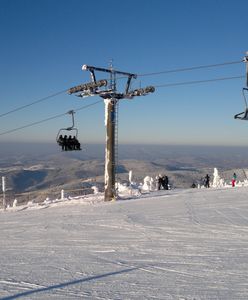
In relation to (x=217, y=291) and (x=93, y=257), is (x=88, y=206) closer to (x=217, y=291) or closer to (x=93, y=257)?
(x=93, y=257)

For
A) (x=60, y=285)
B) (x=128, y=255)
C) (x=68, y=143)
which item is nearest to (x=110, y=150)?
(x=68, y=143)

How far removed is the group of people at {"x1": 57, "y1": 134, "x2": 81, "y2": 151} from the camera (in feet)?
73.2

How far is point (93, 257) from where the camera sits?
921 cm

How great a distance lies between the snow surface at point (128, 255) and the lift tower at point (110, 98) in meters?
4.75

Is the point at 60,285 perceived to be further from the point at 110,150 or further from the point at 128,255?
the point at 110,150

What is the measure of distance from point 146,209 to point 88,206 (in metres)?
3.58

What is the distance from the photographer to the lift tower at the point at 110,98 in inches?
858

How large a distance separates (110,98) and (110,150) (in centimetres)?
272

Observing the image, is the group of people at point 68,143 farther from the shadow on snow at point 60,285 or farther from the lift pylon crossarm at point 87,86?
the shadow on snow at point 60,285

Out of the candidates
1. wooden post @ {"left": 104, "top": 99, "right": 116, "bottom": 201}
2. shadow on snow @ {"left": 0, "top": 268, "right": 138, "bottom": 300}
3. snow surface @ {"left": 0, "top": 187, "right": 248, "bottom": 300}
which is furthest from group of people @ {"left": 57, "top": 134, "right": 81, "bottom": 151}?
shadow on snow @ {"left": 0, "top": 268, "right": 138, "bottom": 300}

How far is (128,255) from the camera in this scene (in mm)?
9352

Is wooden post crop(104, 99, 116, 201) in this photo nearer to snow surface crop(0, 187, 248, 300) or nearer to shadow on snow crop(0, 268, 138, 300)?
snow surface crop(0, 187, 248, 300)

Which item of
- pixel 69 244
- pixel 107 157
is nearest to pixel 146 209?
pixel 107 157

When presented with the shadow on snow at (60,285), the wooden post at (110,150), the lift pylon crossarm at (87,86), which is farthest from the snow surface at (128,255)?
the lift pylon crossarm at (87,86)
